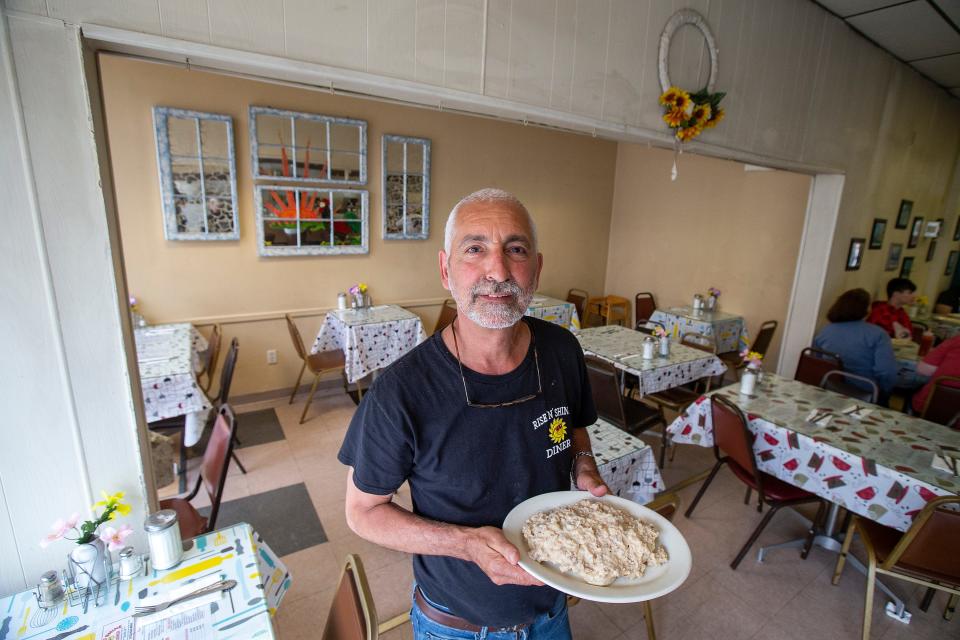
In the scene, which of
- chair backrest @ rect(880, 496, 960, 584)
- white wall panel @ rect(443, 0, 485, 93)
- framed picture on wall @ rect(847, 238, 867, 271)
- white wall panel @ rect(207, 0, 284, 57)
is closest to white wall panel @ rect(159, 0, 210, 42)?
white wall panel @ rect(207, 0, 284, 57)

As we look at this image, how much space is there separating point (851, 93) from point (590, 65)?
2.94 meters

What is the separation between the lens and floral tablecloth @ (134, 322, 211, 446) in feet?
8.48

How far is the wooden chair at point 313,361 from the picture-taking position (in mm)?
3693

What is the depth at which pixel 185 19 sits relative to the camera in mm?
1219

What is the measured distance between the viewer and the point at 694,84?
2.48 m

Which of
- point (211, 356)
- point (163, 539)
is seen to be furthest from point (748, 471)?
point (211, 356)

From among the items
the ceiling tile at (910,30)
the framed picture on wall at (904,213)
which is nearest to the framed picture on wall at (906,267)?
the framed picture on wall at (904,213)

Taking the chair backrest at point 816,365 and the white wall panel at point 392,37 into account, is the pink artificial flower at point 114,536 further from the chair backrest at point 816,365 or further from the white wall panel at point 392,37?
the chair backrest at point 816,365

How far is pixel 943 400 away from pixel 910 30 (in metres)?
2.78

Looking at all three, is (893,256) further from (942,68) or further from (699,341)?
(699,341)

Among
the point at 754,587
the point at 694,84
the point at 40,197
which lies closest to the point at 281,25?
the point at 40,197

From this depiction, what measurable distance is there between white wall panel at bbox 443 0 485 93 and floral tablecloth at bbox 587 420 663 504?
155 centimetres

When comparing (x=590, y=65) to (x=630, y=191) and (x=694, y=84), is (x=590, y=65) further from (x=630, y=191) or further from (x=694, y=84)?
(x=630, y=191)

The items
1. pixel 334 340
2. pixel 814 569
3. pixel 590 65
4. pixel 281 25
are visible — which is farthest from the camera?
pixel 334 340
